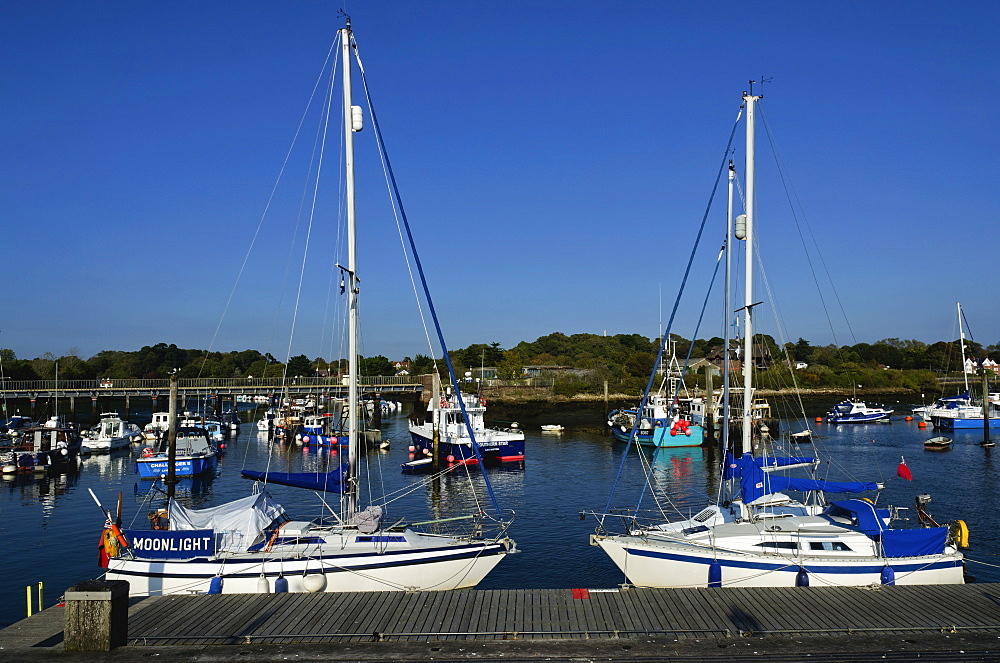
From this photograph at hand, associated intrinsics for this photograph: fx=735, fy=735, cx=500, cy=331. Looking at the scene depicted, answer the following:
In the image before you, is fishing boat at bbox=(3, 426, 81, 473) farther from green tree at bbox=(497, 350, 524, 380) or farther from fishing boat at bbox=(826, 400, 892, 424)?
green tree at bbox=(497, 350, 524, 380)

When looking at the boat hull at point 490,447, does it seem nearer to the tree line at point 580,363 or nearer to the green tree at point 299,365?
the tree line at point 580,363

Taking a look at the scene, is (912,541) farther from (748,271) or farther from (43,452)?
(43,452)

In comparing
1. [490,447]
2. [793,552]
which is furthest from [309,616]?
[490,447]

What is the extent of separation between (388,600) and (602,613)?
17.0ft

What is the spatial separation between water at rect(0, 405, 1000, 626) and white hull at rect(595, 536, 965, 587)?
343cm

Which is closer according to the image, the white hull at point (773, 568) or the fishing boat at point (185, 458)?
the white hull at point (773, 568)

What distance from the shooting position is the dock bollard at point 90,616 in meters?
13.8

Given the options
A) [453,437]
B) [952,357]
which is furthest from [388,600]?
[952,357]

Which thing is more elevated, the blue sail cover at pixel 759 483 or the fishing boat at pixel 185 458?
the blue sail cover at pixel 759 483

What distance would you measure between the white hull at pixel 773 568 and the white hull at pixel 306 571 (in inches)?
211

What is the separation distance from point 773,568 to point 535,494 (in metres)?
24.6

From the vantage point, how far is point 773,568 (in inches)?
798

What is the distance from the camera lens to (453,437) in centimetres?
5709

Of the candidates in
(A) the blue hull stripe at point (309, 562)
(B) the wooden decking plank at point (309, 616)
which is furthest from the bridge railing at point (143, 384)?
(B) the wooden decking plank at point (309, 616)
